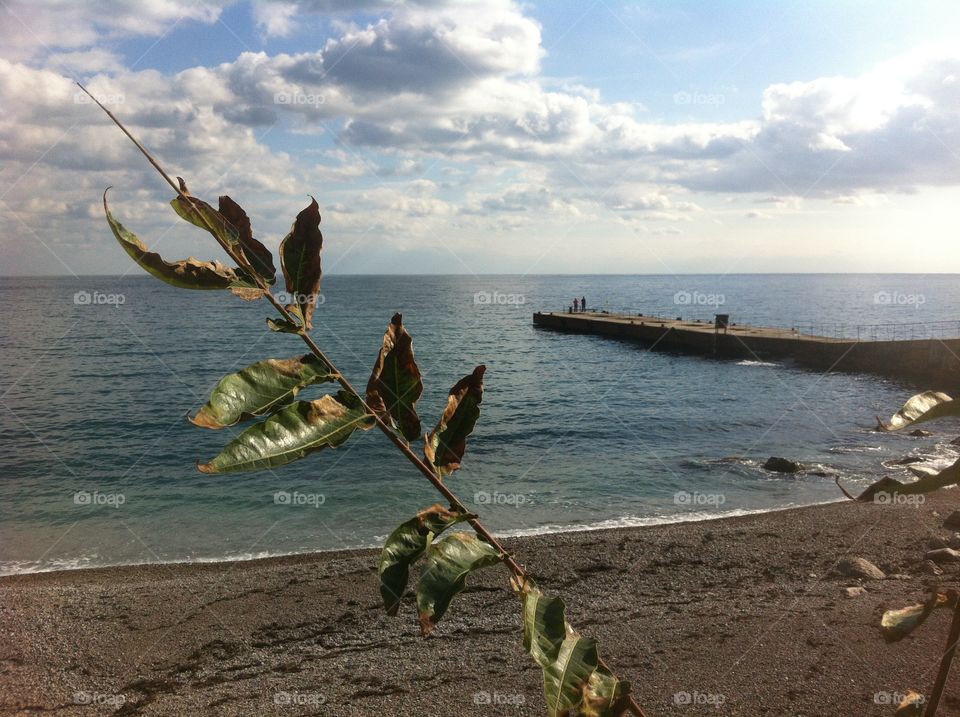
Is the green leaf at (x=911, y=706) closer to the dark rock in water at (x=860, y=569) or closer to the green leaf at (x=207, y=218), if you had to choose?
the green leaf at (x=207, y=218)

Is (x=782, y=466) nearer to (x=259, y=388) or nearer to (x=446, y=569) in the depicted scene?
(x=446, y=569)

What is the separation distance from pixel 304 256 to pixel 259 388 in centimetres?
25

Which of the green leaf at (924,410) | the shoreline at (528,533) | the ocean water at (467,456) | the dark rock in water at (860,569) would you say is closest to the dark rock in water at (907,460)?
the ocean water at (467,456)

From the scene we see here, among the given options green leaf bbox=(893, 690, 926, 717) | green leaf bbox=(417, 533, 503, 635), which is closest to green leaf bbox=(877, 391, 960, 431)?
green leaf bbox=(893, 690, 926, 717)

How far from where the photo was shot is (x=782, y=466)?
28.6 m

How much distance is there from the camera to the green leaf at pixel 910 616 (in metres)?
1.15

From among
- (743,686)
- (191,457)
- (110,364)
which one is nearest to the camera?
(743,686)

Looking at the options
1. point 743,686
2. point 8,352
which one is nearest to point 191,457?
point 743,686

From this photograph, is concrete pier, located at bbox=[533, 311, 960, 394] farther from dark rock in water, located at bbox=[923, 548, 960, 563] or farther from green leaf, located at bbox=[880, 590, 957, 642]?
green leaf, located at bbox=[880, 590, 957, 642]

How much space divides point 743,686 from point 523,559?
298 inches

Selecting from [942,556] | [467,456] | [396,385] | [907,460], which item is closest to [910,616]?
[396,385]

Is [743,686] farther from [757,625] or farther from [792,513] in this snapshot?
[792,513]

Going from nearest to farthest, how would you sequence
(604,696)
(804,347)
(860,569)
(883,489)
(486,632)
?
→ (883,489), (604,696), (486,632), (860,569), (804,347)

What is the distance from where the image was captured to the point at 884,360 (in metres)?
48.2
